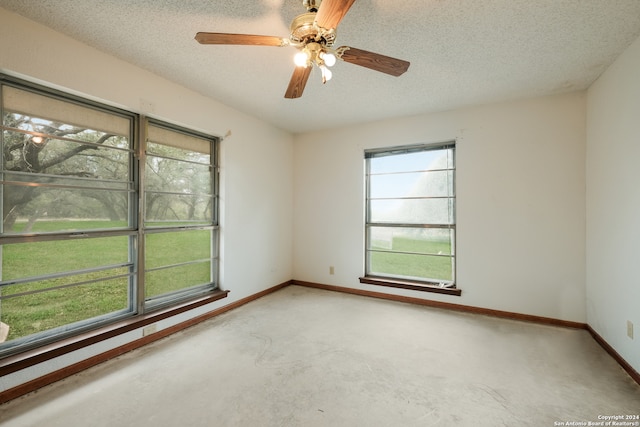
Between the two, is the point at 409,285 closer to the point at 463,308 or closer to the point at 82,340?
the point at 463,308

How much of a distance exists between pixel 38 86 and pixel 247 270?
2.65 meters

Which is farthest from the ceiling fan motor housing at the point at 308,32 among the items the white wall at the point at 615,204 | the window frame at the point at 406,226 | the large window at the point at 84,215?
the window frame at the point at 406,226

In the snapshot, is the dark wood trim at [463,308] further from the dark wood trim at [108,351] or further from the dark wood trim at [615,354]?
the dark wood trim at [108,351]

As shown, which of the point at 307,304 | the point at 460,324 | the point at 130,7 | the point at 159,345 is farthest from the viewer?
the point at 307,304

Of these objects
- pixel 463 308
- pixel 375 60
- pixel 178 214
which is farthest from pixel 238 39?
pixel 463 308

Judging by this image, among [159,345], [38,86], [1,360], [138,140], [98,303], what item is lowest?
[159,345]

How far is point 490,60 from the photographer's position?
2.28 metres

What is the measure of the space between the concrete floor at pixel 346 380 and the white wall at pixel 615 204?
0.31m

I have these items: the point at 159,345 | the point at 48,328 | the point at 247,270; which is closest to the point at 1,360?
the point at 48,328

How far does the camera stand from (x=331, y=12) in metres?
1.33

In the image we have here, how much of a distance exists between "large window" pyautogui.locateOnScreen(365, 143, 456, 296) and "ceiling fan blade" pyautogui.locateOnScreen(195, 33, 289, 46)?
263 cm

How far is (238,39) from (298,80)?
0.55 m

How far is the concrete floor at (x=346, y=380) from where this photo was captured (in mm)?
1627

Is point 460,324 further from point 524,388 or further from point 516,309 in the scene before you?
point 524,388
